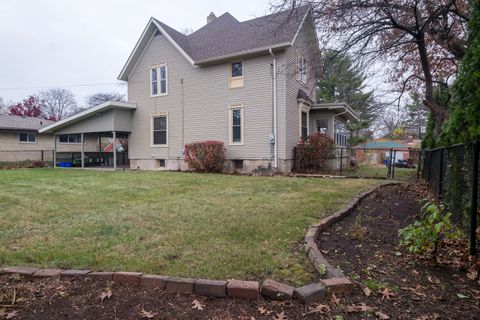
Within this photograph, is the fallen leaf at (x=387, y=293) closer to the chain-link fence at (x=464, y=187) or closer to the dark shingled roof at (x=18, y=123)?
the chain-link fence at (x=464, y=187)

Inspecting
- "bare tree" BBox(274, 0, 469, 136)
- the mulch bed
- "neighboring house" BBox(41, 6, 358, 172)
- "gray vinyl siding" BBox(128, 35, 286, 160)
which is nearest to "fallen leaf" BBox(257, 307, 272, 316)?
the mulch bed

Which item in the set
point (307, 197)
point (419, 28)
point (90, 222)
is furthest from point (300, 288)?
point (419, 28)

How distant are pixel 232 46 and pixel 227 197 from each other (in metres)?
9.61

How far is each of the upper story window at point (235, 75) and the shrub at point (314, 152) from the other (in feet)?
13.3

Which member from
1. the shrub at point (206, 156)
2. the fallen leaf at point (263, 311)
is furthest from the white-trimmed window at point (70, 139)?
the fallen leaf at point (263, 311)

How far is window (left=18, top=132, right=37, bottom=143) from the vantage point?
21.9 metres

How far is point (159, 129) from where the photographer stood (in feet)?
51.5

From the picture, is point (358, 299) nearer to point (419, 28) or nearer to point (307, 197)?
point (307, 197)

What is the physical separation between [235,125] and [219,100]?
150 cm

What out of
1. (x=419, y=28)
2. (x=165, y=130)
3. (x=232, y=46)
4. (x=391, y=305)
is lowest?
(x=391, y=305)

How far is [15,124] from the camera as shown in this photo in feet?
70.6

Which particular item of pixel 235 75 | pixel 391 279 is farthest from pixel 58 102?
pixel 391 279

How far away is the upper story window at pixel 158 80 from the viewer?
1549 centimetres

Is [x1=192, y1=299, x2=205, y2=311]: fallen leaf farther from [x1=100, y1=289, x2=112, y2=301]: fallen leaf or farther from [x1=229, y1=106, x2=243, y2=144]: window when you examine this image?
[x1=229, y1=106, x2=243, y2=144]: window
